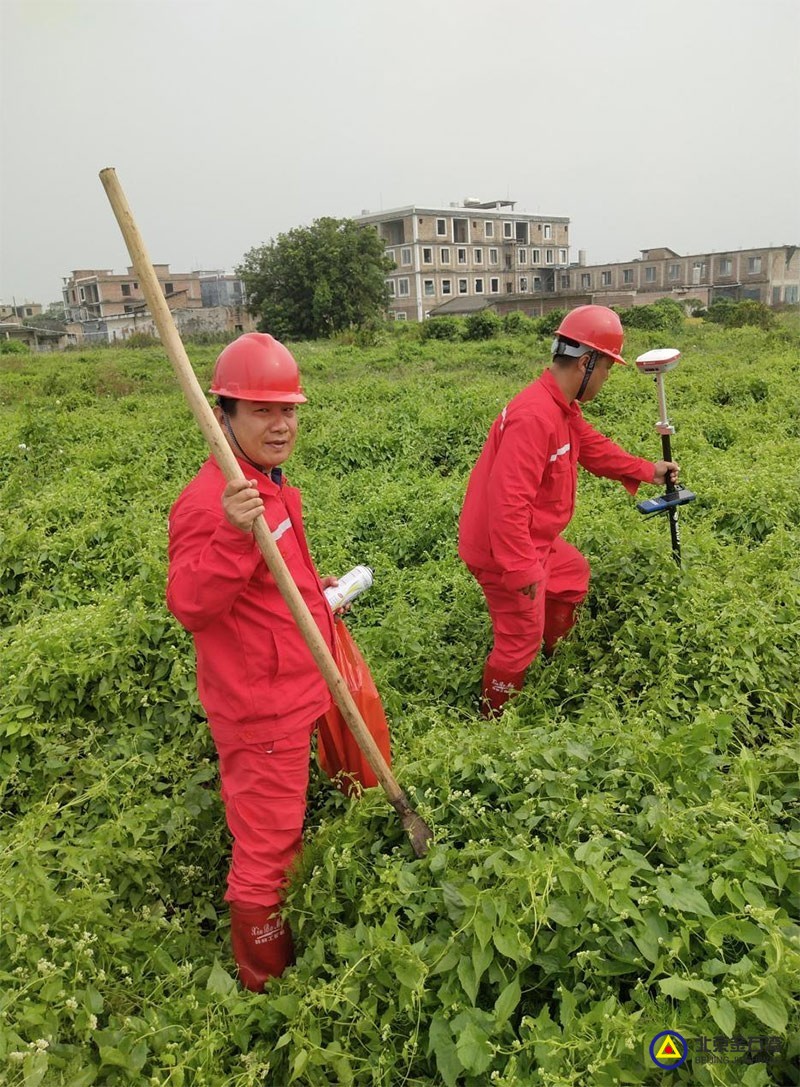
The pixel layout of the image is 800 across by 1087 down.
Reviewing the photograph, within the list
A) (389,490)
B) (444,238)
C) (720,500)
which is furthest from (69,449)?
(444,238)

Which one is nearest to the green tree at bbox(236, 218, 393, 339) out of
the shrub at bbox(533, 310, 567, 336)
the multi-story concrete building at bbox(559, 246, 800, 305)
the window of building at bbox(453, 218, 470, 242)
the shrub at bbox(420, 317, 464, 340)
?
the shrub at bbox(420, 317, 464, 340)

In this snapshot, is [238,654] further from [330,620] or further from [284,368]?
[284,368]

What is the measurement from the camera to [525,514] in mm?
3561

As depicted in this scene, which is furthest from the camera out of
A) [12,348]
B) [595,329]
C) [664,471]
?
[12,348]

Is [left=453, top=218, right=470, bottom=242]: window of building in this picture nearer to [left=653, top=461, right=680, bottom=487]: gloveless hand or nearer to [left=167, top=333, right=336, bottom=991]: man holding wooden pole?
[left=653, top=461, right=680, bottom=487]: gloveless hand

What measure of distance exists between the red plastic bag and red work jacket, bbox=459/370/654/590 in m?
0.94

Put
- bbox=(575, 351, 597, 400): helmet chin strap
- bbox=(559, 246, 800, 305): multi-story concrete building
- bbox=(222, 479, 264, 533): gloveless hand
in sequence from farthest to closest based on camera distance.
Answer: bbox=(559, 246, 800, 305): multi-story concrete building → bbox=(575, 351, 597, 400): helmet chin strap → bbox=(222, 479, 264, 533): gloveless hand

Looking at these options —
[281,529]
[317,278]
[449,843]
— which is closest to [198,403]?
[281,529]

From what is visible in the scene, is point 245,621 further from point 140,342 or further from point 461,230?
point 461,230

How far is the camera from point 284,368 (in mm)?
2486

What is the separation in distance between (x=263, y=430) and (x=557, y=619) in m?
2.33

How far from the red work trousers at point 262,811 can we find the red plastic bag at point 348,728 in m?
0.32

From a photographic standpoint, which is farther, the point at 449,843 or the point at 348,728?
the point at 348,728

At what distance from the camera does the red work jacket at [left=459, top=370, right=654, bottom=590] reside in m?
3.54
